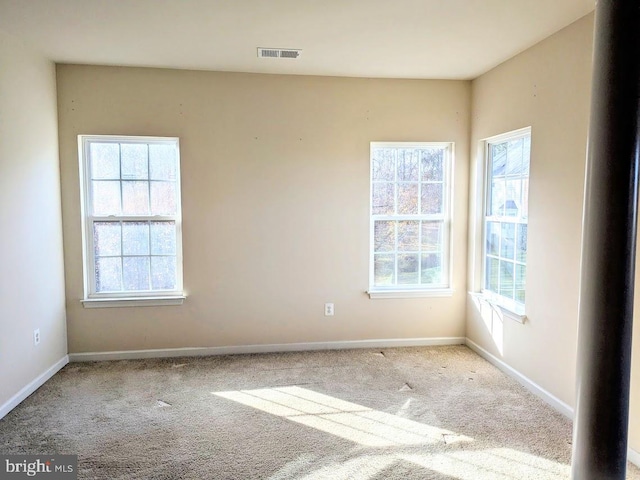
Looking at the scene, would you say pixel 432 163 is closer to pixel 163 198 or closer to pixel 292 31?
pixel 292 31

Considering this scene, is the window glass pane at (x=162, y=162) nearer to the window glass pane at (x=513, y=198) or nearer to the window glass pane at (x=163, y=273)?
the window glass pane at (x=163, y=273)

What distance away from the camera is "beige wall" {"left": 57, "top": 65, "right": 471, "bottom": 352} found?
3.71m

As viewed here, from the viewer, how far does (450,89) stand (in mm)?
4055

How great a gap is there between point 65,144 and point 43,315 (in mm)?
1481

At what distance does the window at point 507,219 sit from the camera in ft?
11.1

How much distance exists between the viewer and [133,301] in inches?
149

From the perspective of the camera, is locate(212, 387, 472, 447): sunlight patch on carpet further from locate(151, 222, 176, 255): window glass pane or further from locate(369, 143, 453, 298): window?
locate(151, 222, 176, 255): window glass pane

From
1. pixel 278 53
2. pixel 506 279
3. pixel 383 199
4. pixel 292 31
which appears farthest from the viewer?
pixel 383 199

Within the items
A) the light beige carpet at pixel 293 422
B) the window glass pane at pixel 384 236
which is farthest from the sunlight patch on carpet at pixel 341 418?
the window glass pane at pixel 384 236

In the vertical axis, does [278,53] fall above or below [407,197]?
above

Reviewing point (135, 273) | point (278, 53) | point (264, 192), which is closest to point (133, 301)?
point (135, 273)

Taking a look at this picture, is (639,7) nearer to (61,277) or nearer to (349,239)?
(349,239)

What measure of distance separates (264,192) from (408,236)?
151 cm

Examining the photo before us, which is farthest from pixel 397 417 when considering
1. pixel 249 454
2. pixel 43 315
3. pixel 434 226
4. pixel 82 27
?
pixel 82 27
